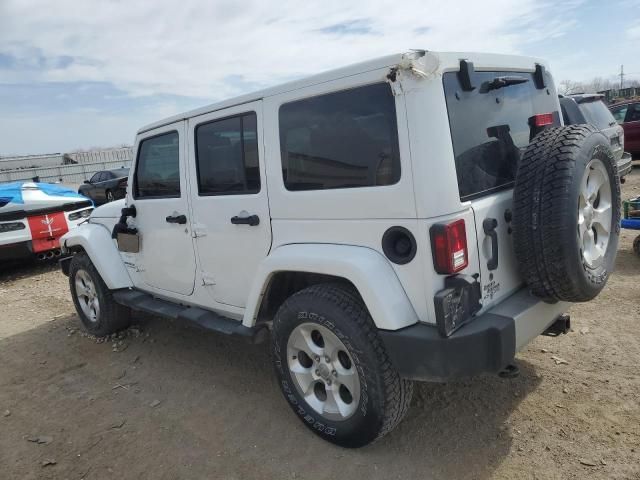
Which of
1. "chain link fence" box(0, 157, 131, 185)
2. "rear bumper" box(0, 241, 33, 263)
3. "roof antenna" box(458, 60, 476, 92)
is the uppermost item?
"chain link fence" box(0, 157, 131, 185)

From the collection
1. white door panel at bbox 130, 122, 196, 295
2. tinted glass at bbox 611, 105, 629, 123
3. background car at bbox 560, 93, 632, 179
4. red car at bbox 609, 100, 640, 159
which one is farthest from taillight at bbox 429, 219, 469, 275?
tinted glass at bbox 611, 105, 629, 123

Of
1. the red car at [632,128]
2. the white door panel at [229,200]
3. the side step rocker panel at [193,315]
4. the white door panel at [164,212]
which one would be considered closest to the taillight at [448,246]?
the white door panel at [229,200]

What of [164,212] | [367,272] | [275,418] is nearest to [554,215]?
[367,272]

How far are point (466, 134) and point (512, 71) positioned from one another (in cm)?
84

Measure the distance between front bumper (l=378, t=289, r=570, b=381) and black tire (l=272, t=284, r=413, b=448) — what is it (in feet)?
0.40

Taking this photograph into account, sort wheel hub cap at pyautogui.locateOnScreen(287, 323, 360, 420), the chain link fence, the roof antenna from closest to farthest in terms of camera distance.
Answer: the roof antenna, wheel hub cap at pyautogui.locateOnScreen(287, 323, 360, 420), the chain link fence

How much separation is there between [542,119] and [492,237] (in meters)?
1.01

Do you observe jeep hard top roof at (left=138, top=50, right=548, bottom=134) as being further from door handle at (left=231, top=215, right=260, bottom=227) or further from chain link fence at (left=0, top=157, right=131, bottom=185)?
chain link fence at (left=0, top=157, right=131, bottom=185)

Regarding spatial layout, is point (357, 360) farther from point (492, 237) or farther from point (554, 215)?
point (554, 215)

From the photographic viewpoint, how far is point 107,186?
54.1 feet

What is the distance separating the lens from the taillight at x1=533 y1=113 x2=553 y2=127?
9.77ft

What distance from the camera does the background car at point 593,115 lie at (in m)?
6.72

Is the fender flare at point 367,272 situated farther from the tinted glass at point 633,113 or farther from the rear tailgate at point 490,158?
the tinted glass at point 633,113

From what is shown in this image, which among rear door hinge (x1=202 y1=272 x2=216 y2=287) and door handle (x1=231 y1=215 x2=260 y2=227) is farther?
rear door hinge (x1=202 y1=272 x2=216 y2=287)
